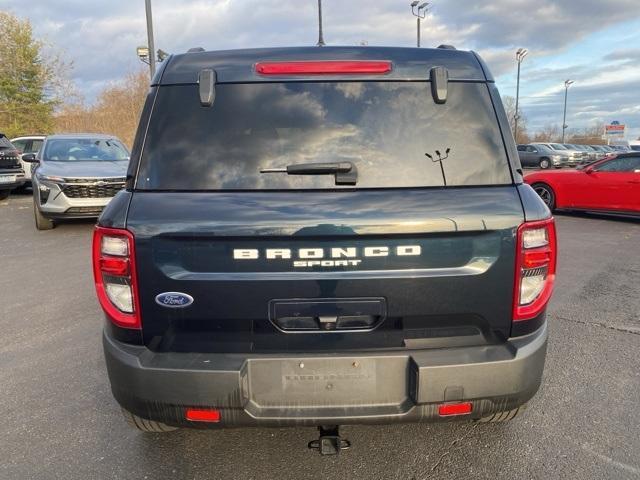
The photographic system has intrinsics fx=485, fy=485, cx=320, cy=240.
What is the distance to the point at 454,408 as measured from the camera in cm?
208

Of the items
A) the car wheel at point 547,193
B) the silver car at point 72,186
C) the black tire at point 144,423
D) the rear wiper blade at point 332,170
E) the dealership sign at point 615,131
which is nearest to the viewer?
the rear wiper blade at point 332,170

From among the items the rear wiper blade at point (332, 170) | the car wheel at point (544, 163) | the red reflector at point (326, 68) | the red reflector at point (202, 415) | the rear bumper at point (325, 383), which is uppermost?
the red reflector at point (326, 68)

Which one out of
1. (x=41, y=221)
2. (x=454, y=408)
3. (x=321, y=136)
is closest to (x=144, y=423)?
(x=454, y=408)

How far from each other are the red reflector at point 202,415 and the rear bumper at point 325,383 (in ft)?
0.11

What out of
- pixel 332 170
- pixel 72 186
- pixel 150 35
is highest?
pixel 150 35

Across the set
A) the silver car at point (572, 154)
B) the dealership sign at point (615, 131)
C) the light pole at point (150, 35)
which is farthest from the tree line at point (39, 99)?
the dealership sign at point (615, 131)

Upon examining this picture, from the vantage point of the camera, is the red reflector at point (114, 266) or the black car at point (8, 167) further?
the black car at point (8, 167)

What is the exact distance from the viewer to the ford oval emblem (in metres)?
2.04

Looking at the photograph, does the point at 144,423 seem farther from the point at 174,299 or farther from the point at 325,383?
the point at 325,383

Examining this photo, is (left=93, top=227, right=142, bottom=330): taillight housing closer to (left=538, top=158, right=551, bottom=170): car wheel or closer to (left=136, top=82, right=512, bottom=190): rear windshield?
(left=136, top=82, right=512, bottom=190): rear windshield

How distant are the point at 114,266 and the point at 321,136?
1.07 m

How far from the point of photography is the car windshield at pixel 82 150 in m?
9.93

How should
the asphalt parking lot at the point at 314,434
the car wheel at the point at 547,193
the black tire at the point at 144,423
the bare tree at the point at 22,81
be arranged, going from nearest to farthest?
the black tire at the point at 144,423 → the asphalt parking lot at the point at 314,434 → the car wheel at the point at 547,193 → the bare tree at the point at 22,81

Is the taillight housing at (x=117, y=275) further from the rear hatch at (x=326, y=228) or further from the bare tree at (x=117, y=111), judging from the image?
the bare tree at (x=117, y=111)
